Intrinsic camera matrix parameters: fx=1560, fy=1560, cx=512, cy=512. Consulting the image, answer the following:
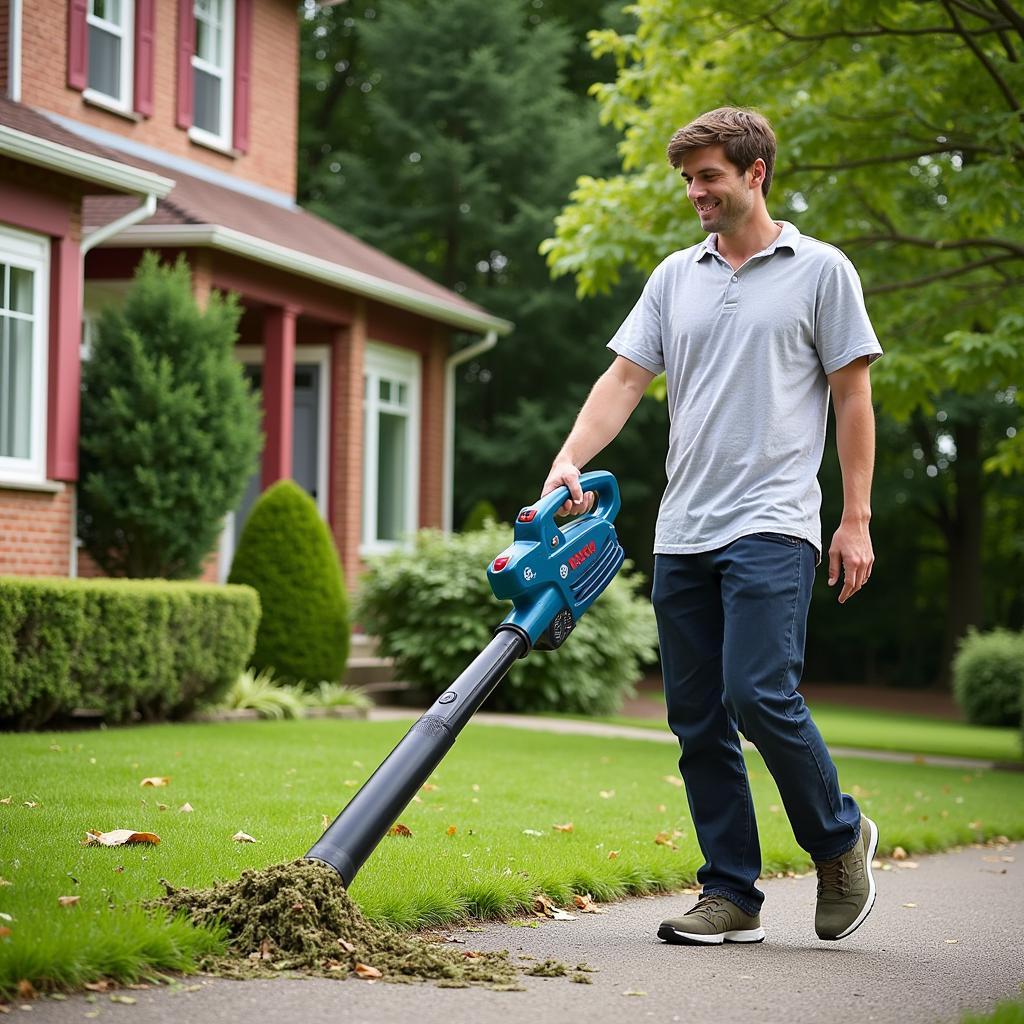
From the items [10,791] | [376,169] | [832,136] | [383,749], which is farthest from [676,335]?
[376,169]

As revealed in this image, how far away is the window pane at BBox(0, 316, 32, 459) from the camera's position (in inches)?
461

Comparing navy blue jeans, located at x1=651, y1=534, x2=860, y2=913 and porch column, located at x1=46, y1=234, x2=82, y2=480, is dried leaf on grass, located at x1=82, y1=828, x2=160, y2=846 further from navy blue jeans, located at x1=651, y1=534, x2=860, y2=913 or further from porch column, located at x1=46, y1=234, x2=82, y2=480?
porch column, located at x1=46, y1=234, x2=82, y2=480

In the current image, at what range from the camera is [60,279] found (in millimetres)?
11922

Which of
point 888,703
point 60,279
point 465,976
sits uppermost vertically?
point 60,279

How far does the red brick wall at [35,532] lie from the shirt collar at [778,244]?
322 inches

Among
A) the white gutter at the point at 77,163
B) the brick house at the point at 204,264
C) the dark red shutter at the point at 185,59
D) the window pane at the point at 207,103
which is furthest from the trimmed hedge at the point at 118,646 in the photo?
the window pane at the point at 207,103

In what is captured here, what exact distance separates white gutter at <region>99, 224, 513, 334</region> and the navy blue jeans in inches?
411

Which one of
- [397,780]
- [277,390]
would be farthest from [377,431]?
[397,780]

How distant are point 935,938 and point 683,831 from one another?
6.63ft

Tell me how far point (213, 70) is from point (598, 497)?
43.3 ft

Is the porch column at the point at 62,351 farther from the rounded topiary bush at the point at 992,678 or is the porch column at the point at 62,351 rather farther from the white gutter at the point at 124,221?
the rounded topiary bush at the point at 992,678

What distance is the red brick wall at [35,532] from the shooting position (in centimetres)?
1157

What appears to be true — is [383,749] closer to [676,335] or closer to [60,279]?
[60,279]

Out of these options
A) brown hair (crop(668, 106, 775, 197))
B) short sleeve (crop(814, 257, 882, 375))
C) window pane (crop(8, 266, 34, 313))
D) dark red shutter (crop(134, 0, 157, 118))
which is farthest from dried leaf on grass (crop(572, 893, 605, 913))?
dark red shutter (crop(134, 0, 157, 118))
